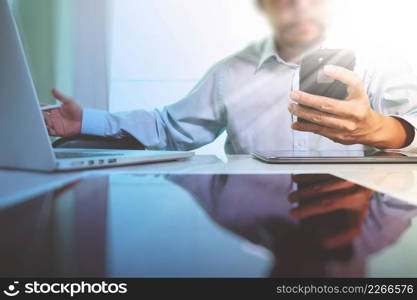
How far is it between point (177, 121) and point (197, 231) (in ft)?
3.26

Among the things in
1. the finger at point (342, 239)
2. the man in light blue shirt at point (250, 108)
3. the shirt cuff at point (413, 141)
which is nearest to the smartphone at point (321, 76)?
the shirt cuff at point (413, 141)

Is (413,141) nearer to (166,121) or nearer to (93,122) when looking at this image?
(166,121)

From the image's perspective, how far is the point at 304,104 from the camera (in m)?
0.62

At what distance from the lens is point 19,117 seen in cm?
36

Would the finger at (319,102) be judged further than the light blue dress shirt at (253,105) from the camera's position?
No

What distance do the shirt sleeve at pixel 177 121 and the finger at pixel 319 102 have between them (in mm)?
543

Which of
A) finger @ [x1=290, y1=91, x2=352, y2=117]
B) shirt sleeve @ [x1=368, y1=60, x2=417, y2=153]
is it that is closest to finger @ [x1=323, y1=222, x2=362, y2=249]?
finger @ [x1=290, y1=91, x2=352, y2=117]

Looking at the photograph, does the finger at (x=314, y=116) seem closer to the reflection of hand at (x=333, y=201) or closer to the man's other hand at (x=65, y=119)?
the reflection of hand at (x=333, y=201)

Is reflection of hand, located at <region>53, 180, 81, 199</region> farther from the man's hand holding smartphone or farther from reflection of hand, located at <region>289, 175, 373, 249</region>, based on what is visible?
the man's hand holding smartphone

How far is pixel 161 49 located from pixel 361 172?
179cm

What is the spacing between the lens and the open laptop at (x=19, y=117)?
0.34 meters

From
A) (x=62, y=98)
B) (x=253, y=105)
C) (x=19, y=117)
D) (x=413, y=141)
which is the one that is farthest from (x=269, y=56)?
(x=19, y=117)

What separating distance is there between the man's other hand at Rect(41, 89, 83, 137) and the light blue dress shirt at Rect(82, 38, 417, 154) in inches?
8.2

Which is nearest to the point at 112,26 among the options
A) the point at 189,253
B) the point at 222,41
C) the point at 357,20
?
the point at 222,41
